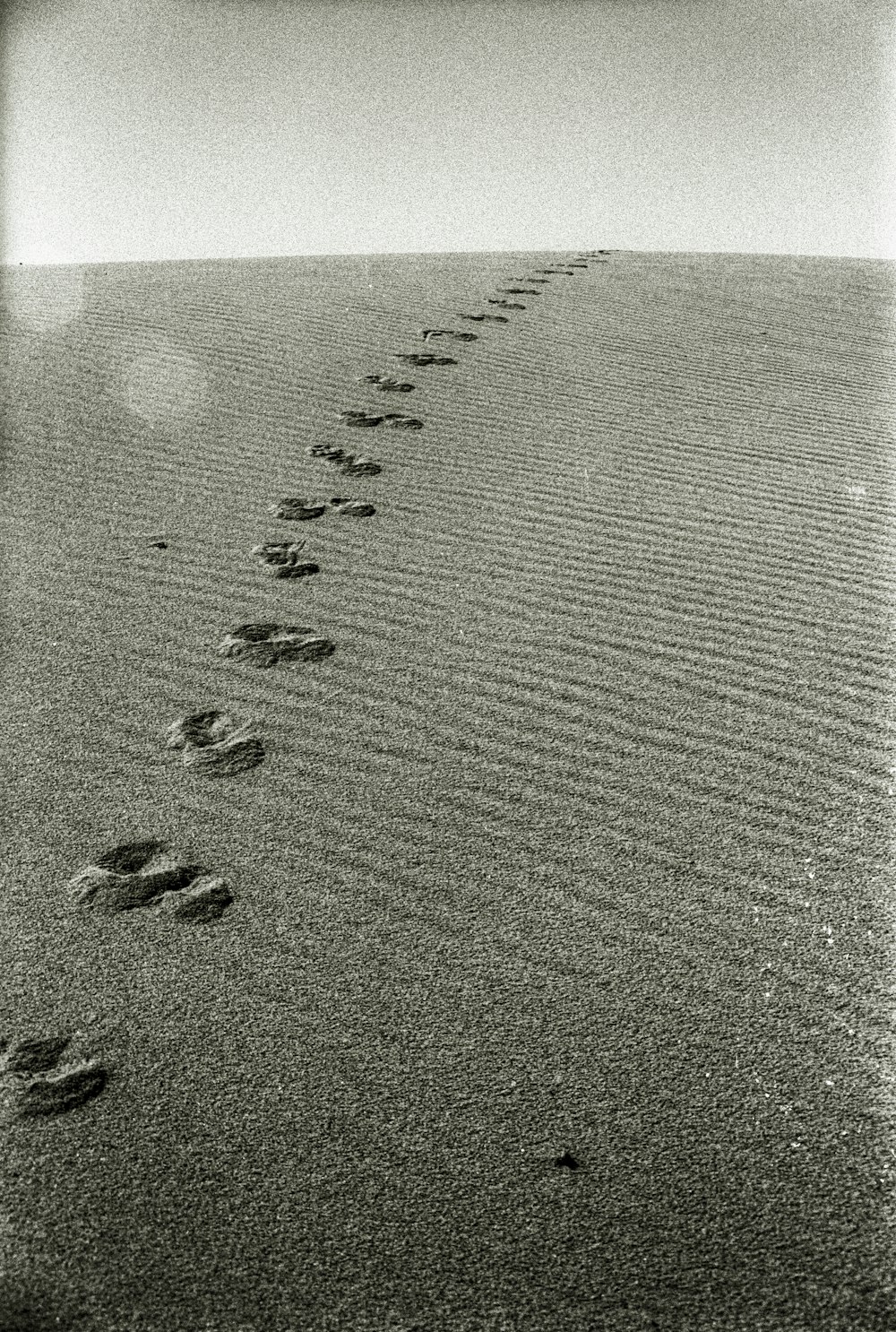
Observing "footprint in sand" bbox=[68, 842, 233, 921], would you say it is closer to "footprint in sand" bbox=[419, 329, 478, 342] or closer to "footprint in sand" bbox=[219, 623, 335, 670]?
"footprint in sand" bbox=[219, 623, 335, 670]

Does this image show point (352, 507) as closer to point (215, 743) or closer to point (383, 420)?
point (383, 420)

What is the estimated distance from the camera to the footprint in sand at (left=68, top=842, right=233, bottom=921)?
2490 mm

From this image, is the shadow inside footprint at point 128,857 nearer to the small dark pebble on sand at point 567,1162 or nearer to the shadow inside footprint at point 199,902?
the shadow inside footprint at point 199,902

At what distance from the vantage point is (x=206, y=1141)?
6.31ft

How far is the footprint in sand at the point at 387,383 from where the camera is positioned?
6.70 metres

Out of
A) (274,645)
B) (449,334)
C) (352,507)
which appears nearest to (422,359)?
(449,334)

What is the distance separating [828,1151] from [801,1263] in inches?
8.9

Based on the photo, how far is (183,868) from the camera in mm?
2619

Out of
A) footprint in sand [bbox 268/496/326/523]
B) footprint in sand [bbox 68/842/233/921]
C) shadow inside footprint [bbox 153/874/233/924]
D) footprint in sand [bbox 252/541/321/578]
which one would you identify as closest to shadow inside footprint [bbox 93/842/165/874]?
footprint in sand [bbox 68/842/233/921]

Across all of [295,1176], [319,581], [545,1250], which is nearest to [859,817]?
[545,1250]

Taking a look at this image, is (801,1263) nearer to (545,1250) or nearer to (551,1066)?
(545,1250)

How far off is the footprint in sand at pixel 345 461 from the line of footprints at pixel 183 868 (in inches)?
0.5

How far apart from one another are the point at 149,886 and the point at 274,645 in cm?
129

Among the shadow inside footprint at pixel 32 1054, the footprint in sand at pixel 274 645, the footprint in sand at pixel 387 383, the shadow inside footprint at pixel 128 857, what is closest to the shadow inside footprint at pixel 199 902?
the shadow inside footprint at pixel 128 857
